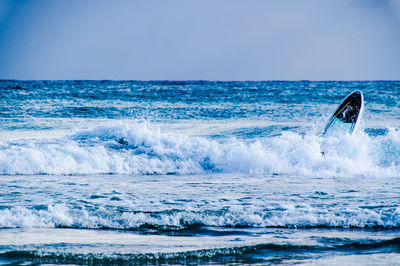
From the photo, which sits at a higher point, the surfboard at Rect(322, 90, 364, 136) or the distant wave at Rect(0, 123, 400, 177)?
the surfboard at Rect(322, 90, 364, 136)

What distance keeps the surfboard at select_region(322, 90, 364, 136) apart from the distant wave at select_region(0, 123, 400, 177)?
458 mm

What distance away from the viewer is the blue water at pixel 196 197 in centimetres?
494

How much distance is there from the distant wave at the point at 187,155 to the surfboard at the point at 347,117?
0.46 meters

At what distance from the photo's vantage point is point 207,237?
5.46m

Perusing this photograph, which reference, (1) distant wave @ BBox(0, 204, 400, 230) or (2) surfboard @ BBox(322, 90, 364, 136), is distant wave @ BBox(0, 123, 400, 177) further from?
(1) distant wave @ BBox(0, 204, 400, 230)

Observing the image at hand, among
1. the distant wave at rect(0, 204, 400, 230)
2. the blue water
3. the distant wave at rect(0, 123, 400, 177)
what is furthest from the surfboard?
the distant wave at rect(0, 204, 400, 230)

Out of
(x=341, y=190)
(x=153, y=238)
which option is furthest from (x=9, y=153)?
(x=341, y=190)

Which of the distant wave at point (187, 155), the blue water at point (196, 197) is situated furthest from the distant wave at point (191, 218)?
the distant wave at point (187, 155)

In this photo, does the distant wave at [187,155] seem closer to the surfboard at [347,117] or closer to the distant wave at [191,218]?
the surfboard at [347,117]

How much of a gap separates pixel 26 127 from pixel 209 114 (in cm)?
770

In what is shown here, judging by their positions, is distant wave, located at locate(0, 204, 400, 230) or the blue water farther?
distant wave, located at locate(0, 204, 400, 230)

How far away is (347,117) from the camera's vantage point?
43.4ft

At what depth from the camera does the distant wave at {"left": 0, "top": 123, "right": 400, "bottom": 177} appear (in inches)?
400

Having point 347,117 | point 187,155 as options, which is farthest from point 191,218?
point 347,117
